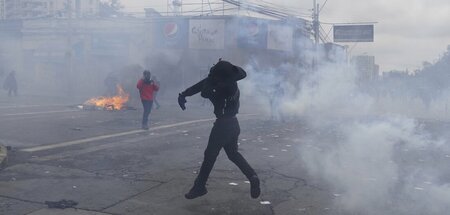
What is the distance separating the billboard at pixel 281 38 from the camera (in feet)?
60.8

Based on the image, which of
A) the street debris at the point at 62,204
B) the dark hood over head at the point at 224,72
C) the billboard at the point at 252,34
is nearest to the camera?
the street debris at the point at 62,204

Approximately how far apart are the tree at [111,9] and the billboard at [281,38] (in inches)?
539

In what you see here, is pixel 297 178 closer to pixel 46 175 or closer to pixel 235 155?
pixel 235 155

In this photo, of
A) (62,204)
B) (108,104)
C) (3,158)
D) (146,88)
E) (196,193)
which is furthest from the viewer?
(108,104)

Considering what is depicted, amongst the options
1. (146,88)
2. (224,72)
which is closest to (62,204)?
(224,72)

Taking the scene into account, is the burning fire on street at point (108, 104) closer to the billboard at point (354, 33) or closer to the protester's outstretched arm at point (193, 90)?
the protester's outstretched arm at point (193, 90)

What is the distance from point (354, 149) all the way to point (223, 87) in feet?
15.1

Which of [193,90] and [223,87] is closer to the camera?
[223,87]

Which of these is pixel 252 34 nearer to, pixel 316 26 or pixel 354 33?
pixel 316 26

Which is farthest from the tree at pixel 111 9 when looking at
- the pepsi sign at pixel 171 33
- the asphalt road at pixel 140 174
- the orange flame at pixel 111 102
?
the asphalt road at pixel 140 174

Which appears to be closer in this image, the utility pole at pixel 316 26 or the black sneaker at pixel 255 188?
the black sneaker at pixel 255 188

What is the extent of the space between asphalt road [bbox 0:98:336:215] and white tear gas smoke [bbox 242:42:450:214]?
41cm

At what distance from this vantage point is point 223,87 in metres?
5.15

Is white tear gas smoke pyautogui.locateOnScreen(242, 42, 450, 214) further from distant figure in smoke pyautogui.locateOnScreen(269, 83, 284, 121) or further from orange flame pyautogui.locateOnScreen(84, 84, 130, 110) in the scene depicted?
orange flame pyautogui.locateOnScreen(84, 84, 130, 110)
